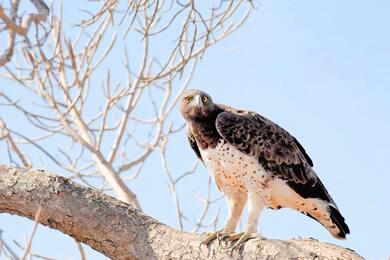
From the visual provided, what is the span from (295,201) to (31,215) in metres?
2.09

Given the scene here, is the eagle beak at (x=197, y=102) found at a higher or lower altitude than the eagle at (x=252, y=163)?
higher

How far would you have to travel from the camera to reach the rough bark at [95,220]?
4504 mm

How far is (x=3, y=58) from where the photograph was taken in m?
4.92

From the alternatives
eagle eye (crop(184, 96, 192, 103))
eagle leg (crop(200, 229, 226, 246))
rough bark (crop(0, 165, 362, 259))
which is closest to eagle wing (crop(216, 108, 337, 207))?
eagle eye (crop(184, 96, 192, 103))

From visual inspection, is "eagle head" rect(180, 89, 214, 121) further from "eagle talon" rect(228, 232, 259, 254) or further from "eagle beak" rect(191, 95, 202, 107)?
"eagle talon" rect(228, 232, 259, 254)

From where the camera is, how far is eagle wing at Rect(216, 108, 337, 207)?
18.6 feet

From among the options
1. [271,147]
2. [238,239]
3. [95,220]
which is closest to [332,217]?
[271,147]

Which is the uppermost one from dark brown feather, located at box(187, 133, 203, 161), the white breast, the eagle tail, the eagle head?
the eagle head

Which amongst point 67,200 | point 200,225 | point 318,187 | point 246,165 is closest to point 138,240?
point 67,200

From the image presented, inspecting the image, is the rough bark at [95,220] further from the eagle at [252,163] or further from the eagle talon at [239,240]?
the eagle at [252,163]

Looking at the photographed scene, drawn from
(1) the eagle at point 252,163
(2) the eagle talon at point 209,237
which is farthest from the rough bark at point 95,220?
(1) the eagle at point 252,163

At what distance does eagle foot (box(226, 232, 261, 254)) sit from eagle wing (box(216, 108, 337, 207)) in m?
0.81

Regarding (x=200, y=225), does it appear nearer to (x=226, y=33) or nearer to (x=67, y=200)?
(x=226, y=33)

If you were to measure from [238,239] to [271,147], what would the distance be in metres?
1.09
